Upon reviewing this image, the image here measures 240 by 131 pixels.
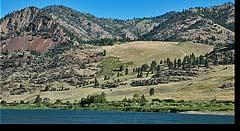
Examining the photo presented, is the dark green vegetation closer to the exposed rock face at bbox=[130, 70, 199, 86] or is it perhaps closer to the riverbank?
the riverbank

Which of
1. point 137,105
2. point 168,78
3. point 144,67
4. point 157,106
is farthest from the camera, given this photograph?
point 144,67

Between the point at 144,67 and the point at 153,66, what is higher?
the point at 153,66

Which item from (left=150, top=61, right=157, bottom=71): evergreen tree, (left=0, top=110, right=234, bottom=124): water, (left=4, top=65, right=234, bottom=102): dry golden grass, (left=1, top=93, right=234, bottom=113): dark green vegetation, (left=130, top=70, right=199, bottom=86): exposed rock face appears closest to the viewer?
(left=0, top=110, right=234, bottom=124): water

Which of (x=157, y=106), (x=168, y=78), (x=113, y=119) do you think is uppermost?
(x=168, y=78)

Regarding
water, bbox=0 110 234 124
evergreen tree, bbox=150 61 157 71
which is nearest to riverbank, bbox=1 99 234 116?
water, bbox=0 110 234 124

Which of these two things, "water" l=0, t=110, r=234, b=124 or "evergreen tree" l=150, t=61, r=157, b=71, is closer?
"water" l=0, t=110, r=234, b=124

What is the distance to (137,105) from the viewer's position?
400ft

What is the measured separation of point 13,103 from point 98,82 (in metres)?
35.9

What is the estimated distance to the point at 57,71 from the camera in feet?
646

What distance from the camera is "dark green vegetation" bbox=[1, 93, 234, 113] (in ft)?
352

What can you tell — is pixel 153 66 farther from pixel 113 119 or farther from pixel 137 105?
pixel 113 119

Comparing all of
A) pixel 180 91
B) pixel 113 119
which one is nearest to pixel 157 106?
pixel 180 91

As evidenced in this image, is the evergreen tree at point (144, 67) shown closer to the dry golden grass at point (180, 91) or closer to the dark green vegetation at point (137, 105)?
the dry golden grass at point (180, 91)

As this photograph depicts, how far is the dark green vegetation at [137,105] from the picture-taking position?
107188 mm
